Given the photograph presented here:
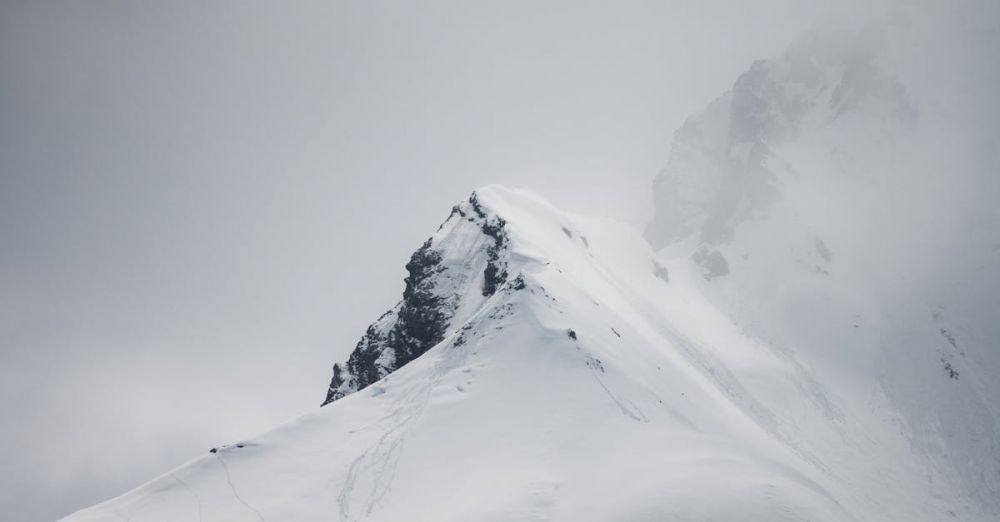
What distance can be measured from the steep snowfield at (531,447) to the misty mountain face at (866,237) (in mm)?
14144

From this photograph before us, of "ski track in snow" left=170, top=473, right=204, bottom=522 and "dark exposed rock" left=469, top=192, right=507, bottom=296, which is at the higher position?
"dark exposed rock" left=469, top=192, right=507, bottom=296

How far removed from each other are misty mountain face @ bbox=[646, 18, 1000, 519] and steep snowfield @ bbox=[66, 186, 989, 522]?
1414 cm

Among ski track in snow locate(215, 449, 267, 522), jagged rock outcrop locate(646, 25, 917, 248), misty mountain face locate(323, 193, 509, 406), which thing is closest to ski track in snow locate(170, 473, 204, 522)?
ski track in snow locate(215, 449, 267, 522)

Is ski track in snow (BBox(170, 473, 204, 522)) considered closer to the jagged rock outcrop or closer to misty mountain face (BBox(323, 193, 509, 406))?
misty mountain face (BBox(323, 193, 509, 406))

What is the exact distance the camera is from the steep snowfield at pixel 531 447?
1075 inches

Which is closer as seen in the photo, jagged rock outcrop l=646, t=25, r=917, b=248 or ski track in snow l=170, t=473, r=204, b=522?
ski track in snow l=170, t=473, r=204, b=522

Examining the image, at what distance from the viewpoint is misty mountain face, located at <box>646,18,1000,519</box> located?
74562 millimetres

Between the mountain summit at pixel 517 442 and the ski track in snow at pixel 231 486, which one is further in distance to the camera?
the ski track in snow at pixel 231 486

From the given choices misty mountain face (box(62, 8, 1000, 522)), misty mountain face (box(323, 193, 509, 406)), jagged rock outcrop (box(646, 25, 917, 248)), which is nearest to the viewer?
misty mountain face (box(62, 8, 1000, 522))

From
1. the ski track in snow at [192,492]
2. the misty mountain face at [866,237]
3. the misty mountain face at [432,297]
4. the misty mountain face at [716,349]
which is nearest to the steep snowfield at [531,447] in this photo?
the ski track in snow at [192,492]

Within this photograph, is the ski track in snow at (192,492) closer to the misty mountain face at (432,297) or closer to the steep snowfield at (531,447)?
the steep snowfield at (531,447)

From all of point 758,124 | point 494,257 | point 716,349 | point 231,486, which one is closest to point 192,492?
point 231,486

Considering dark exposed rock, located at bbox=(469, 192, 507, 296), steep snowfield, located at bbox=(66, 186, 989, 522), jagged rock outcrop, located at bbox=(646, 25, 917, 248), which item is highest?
jagged rock outcrop, located at bbox=(646, 25, 917, 248)

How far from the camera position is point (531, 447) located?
3294 centimetres
